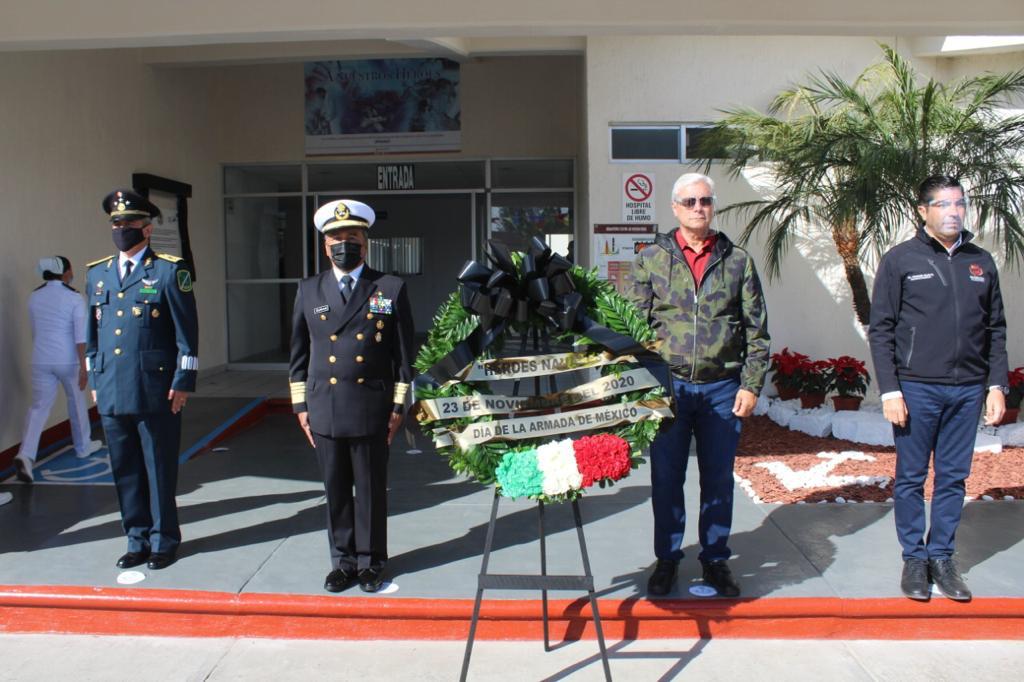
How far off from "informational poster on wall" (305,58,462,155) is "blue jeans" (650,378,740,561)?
8.54m

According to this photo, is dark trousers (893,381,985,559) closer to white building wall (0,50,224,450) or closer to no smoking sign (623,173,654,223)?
no smoking sign (623,173,654,223)

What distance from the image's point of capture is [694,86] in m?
9.00

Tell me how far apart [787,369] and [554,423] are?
223 inches

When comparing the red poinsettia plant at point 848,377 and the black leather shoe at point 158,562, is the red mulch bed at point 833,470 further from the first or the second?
the black leather shoe at point 158,562

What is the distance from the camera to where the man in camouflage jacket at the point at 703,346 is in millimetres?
4117

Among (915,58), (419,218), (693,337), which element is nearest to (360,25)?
(693,337)

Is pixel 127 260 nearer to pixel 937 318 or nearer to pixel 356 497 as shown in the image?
pixel 356 497

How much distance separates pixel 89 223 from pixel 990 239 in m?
8.95

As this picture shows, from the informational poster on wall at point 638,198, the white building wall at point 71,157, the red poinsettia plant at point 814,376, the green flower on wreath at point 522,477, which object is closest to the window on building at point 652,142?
the informational poster on wall at point 638,198

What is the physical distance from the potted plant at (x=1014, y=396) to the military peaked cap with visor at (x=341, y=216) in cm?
636

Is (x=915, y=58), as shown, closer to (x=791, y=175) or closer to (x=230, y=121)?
(x=791, y=175)

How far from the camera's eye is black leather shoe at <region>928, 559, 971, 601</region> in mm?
4172

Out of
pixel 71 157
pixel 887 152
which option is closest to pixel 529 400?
pixel 887 152

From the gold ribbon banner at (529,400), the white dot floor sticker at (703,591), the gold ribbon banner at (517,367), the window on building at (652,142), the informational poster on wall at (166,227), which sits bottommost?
the white dot floor sticker at (703,591)
